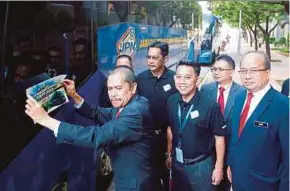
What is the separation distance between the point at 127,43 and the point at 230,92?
55.0 inches

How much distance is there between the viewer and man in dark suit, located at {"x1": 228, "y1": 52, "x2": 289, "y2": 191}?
2557 mm

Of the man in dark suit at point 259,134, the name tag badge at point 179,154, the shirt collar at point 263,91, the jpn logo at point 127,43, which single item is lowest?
the name tag badge at point 179,154

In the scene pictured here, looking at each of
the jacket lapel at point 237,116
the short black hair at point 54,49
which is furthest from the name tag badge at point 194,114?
the short black hair at point 54,49

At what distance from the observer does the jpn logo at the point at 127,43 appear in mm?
4188

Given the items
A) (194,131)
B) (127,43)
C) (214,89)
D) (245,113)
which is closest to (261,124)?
(245,113)

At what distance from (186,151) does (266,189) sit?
63 centimetres

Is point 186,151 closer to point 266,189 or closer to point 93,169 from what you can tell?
point 266,189

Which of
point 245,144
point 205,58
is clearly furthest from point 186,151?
point 205,58

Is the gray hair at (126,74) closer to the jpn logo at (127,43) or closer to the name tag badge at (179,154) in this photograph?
the name tag badge at (179,154)

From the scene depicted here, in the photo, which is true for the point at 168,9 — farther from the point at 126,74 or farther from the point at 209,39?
the point at 209,39

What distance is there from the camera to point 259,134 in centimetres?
262

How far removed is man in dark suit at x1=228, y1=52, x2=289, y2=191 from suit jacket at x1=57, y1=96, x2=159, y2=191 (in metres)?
0.64

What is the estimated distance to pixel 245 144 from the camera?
2736 millimetres

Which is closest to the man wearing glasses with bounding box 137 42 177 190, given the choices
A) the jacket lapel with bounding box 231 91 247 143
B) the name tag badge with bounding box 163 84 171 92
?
the name tag badge with bounding box 163 84 171 92
